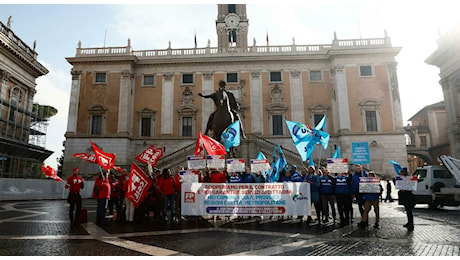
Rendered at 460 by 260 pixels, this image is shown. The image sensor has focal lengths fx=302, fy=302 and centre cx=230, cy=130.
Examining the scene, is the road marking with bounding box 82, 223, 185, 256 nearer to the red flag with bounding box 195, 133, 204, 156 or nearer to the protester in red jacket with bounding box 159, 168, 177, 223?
the protester in red jacket with bounding box 159, 168, 177, 223

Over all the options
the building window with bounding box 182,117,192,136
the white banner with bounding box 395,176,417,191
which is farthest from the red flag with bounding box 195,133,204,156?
the building window with bounding box 182,117,192,136

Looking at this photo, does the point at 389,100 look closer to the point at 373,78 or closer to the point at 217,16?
the point at 373,78

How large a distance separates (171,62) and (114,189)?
2638cm

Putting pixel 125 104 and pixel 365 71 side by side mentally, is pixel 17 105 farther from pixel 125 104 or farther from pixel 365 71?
pixel 365 71

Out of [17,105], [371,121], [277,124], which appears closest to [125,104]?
[17,105]

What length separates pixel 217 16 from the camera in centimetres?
5088

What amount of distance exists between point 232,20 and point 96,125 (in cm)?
2733

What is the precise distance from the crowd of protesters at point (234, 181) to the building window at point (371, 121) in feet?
80.7

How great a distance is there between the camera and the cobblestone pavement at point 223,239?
583 centimetres

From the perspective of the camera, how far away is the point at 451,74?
99.8ft

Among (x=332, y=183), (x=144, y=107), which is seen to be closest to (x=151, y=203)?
(x=332, y=183)

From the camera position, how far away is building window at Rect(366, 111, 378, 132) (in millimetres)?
32656

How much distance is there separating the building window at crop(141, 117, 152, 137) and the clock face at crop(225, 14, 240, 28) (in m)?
22.7

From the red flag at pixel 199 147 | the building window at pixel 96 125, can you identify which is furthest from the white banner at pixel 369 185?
the building window at pixel 96 125
